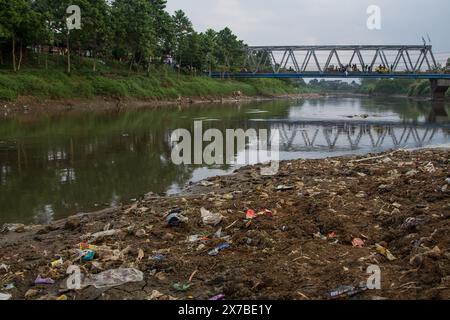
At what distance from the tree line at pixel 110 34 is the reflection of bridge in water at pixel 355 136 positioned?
21.8 m

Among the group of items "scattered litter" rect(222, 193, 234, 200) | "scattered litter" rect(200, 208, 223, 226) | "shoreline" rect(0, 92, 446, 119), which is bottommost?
"scattered litter" rect(222, 193, 234, 200)

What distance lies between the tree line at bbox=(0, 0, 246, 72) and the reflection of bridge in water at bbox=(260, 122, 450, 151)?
21847 mm

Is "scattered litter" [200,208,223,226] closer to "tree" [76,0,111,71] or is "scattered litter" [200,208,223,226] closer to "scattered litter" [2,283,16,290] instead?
"scattered litter" [2,283,16,290]

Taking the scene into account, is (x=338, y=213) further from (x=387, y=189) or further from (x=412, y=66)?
(x=412, y=66)

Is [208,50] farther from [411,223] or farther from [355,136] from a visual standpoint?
[411,223]

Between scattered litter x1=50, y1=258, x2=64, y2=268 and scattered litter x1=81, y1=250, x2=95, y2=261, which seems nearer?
scattered litter x1=50, y1=258, x2=64, y2=268

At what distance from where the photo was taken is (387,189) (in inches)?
330

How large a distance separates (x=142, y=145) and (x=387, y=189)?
12.5 m

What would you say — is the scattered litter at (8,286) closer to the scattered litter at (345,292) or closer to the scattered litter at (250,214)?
the scattered litter at (250,214)

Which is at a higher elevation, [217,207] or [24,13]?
[24,13]

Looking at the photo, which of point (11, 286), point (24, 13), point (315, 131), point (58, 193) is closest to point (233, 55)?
point (24, 13)

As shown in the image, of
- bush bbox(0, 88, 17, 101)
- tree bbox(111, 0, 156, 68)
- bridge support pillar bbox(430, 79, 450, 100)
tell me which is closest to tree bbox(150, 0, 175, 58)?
tree bbox(111, 0, 156, 68)

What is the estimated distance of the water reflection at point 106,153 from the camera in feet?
34.9

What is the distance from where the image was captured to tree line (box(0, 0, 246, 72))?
37.2 meters
